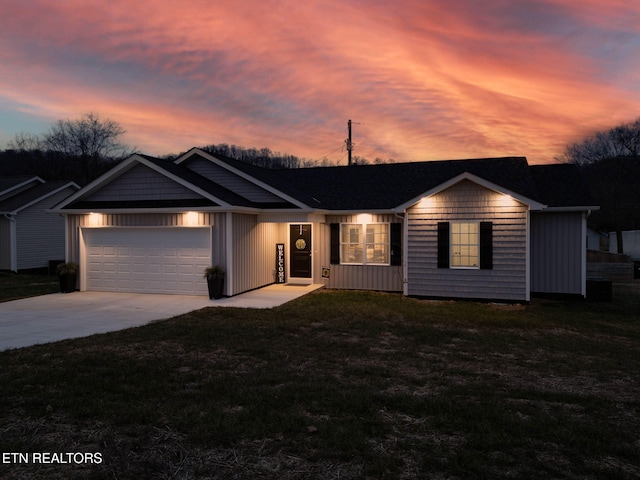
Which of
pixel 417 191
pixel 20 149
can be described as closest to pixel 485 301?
pixel 417 191

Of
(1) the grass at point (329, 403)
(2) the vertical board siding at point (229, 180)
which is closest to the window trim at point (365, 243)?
(2) the vertical board siding at point (229, 180)

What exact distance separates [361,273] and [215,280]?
5.09 meters

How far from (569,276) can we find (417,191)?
18.5ft

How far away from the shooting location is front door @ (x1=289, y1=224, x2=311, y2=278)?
16.0m

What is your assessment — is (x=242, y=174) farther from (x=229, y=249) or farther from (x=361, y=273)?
(x=361, y=273)

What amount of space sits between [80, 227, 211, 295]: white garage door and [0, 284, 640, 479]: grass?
15.2ft

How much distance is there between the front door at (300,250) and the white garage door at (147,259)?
3.52m

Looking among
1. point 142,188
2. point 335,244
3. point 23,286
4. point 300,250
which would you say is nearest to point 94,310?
point 142,188

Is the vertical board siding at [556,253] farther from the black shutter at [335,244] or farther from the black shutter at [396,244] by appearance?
the black shutter at [335,244]

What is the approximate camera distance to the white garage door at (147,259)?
1395 centimetres

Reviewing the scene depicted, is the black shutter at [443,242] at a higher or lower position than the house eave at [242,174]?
lower

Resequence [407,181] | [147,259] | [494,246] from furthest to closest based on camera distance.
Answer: [407,181] < [147,259] < [494,246]

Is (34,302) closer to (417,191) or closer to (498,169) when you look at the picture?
(417,191)

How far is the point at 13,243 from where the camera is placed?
21.7 metres
